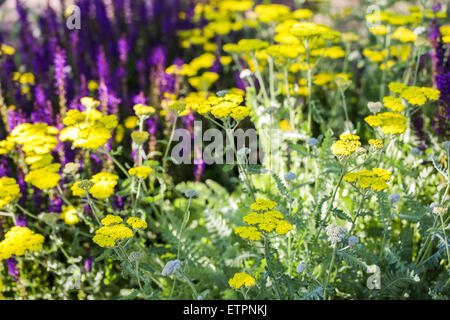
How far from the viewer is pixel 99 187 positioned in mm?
1814

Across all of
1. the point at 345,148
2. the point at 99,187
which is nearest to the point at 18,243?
the point at 99,187

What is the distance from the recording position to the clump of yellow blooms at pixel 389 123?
177 cm

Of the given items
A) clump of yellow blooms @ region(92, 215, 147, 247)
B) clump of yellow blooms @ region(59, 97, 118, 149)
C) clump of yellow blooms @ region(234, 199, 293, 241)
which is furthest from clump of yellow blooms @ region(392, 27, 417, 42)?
clump of yellow blooms @ region(92, 215, 147, 247)

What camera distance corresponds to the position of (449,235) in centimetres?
194

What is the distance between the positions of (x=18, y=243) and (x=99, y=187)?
0.34 metres

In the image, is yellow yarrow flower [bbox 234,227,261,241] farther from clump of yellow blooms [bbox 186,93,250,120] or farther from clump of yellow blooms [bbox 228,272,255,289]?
clump of yellow blooms [bbox 186,93,250,120]

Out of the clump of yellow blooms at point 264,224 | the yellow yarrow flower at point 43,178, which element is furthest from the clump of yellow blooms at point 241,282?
the yellow yarrow flower at point 43,178

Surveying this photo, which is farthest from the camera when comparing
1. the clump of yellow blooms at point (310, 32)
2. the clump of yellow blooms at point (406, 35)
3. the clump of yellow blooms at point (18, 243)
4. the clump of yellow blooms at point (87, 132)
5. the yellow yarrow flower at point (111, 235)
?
the clump of yellow blooms at point (406, 35)

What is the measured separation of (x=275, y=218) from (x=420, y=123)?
4.23 ft

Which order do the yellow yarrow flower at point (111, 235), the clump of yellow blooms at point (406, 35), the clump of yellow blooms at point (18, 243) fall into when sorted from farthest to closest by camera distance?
the clump of yellow blooms at point (406, 35) < the clump of yellow blooms at point (18, 243) < the yellow yarrow flower at point (111, 235)

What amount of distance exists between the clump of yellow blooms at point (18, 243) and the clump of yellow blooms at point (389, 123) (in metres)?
1.30

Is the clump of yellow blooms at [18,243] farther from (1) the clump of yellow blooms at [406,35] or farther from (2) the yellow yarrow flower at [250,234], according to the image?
(1) the clump of yellow blooms at [406,35]

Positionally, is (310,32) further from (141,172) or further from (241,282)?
(241,282)
